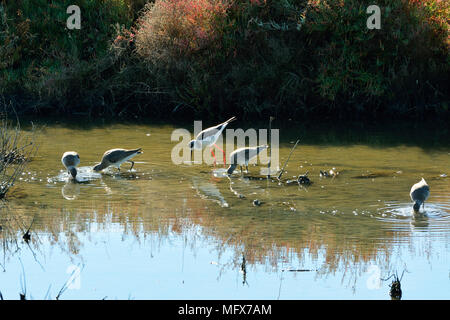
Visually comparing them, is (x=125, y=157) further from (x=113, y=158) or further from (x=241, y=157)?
(x=241, y=157)

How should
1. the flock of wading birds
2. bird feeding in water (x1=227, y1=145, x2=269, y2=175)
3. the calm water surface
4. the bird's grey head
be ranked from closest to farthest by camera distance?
the calm water surface < the bird's grey head < the flock of wading birds < bird feeding in water (x1=227, y1=145, x2=269, y2=175)

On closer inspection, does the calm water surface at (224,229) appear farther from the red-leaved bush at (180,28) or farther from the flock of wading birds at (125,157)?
the red-leaved bush at (180,28)

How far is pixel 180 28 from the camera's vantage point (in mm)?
19250

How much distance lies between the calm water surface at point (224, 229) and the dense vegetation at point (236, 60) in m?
4.69

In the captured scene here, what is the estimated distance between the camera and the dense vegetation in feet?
61.6

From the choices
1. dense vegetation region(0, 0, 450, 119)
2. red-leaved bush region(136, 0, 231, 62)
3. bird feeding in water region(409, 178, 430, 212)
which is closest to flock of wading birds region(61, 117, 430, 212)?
bird feeding in water region(409, 178, 430, 212)

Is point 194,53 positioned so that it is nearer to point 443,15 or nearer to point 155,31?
point 155,31

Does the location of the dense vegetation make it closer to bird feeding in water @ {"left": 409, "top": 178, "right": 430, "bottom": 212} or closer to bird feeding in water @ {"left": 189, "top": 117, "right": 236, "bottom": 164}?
bird feeding in water @ {"left": 189, "top": 117, "right": 236, "bottom": 164}

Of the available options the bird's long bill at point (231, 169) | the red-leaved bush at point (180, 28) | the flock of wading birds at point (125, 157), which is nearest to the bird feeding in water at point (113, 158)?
the flock of wading birds at point (125, 157)

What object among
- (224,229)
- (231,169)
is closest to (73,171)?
(231,169)

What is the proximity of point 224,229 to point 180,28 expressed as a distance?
35.7 feet

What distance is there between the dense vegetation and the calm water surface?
4.69 meters

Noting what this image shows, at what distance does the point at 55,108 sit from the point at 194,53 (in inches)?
162

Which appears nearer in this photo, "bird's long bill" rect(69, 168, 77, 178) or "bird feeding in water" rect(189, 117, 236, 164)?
"bird's long bill" rect(69, 168, 77, 178)
